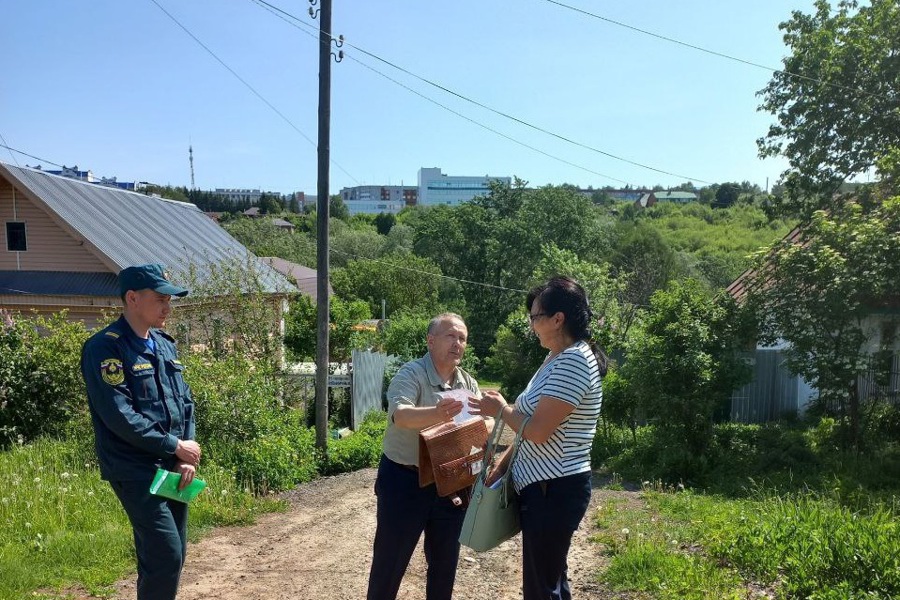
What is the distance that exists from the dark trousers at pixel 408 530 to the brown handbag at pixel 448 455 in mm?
111

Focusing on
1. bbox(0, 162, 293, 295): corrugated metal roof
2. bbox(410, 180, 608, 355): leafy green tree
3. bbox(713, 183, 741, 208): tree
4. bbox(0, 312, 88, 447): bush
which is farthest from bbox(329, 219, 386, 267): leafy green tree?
bbox(713, 183, 741, 208): tree

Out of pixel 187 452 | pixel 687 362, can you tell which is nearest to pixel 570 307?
pixel 187 452

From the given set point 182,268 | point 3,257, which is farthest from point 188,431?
point 3,257

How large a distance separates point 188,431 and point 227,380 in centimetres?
499

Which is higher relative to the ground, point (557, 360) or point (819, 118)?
point (819, 118)

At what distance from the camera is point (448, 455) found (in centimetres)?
330

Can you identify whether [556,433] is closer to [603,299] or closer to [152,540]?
[152,540]

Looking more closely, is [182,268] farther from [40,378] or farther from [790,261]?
[790,261]

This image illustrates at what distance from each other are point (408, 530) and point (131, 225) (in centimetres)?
1502

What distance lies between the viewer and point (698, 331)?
10633 millimetres

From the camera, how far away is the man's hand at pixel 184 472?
10.4ft

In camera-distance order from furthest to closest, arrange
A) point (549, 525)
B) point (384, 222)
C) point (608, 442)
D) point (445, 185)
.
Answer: point (445, 185) < point (384, 222) < point (608, 442) < point (549, 525)

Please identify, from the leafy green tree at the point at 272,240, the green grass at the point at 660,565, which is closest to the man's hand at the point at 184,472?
the green grass at the point at 660,565

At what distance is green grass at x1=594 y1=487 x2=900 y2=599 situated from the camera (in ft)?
12.2
